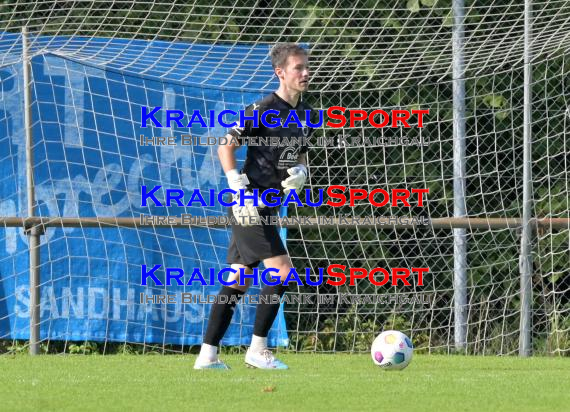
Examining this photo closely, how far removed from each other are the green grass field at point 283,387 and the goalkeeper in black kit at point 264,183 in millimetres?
259

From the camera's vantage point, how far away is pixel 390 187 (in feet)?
34.2

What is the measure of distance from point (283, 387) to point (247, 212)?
1.16 metres

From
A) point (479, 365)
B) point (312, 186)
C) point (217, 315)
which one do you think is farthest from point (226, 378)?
point (312, 186)

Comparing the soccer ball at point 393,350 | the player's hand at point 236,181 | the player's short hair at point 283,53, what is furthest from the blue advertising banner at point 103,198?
the player's hand at point 236,181

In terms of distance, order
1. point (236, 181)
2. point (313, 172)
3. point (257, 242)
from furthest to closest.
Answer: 1. point (313, 172)
2. point (257, 242)
3. point (236, 181)

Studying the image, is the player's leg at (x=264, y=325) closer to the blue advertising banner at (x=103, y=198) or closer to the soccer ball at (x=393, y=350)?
the soccer ball at (x=393, y=350)

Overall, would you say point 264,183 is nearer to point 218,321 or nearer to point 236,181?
point 236,181

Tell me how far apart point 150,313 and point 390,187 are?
87.7 inches

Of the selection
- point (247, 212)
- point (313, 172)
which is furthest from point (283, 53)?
point (313, 172)

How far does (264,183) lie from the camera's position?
7449 mm

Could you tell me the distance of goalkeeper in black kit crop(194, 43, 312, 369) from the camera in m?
7.25

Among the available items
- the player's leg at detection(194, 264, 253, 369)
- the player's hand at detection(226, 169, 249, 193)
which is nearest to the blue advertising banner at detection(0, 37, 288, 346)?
the player's leg at detection(194, 264, 253, 369)

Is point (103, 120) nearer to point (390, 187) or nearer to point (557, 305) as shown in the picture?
point (390, 187)

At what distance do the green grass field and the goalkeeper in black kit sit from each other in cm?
26
